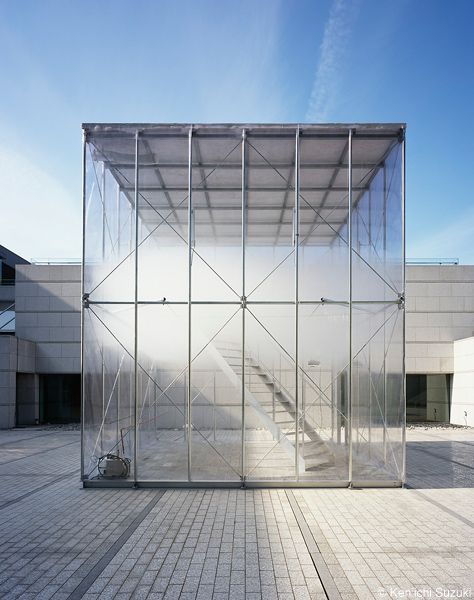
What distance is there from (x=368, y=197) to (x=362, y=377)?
156 inches

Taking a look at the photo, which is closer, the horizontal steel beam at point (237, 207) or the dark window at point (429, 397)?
the horizontal steel beam at point (237, 207)

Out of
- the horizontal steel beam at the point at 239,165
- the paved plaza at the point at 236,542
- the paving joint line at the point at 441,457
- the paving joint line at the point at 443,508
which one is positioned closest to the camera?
the paved plaza at the point at 236,542

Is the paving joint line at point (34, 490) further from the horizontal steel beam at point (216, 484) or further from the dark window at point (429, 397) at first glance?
the dark window at point (429, 397)

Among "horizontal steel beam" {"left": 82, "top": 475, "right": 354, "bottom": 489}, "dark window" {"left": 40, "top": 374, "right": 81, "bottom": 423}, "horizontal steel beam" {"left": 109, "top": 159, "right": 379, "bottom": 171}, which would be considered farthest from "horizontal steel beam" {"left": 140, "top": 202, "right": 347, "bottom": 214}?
"dark window" {"left": 40, "top": 374, "right": 81, "bottom": 423}

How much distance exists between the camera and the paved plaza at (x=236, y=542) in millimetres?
4973

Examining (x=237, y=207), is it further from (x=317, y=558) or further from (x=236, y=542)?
(x=317, y=558)

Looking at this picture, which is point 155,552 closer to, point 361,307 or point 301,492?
point 301,492

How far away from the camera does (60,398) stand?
63.8 feet

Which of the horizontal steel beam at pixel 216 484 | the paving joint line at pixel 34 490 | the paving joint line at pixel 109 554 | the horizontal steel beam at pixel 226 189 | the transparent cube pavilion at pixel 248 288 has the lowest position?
the paving joint line at pixel 34 490

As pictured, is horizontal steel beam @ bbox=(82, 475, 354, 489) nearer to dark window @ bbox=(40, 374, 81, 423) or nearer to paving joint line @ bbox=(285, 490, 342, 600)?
paving joint line @ bbox=(285, 490, 342, 600)

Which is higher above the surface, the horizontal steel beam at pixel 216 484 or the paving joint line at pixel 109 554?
the paving joint line at pixel 109 554

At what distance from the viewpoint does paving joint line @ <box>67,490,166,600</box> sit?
16.1 feet

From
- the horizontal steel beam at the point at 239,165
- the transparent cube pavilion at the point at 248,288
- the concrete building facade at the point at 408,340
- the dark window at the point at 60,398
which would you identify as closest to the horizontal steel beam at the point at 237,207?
the transparent cube pavilion at the point at 248,288

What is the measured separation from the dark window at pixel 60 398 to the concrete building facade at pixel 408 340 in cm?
4
